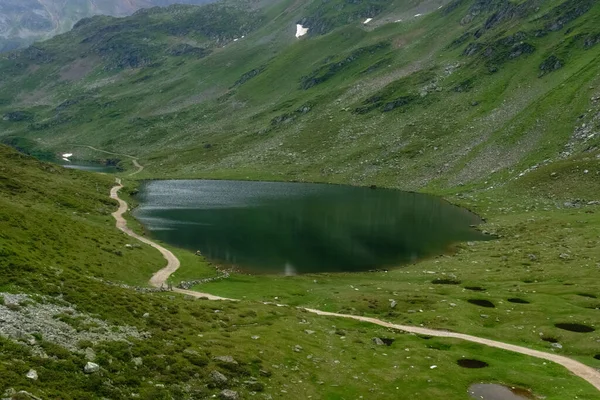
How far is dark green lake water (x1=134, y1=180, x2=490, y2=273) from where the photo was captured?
284ft

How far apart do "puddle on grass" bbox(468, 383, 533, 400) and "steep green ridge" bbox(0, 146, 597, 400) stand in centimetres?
77

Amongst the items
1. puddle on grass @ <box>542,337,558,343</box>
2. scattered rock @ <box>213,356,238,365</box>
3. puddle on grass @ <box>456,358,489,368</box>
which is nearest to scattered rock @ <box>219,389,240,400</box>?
scattered rock @ <box>213,356,238,365</box>

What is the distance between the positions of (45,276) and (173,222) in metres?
78.1

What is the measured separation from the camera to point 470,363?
4034 cm

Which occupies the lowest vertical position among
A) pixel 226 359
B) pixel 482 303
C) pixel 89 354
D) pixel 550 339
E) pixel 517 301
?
pixel 550 339

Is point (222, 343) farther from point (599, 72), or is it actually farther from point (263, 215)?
point (599, 72)

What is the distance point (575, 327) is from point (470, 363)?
1627cm

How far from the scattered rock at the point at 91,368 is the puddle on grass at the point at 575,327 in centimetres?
4541

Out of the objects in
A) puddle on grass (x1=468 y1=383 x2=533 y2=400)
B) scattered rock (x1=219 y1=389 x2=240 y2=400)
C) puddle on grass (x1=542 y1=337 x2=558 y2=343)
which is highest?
scattered rock (x1=219 y1=389 x2=240 y2=400)

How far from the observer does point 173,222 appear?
110938 millimetres

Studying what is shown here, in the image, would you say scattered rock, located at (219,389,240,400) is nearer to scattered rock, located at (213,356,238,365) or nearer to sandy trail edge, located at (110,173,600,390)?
scattered rock, located at (213,356,238,365)

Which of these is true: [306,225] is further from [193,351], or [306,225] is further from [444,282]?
[193,351]

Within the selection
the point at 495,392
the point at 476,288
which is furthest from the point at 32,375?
the point at 476,288

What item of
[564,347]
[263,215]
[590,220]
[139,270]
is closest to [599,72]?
[590,220]
